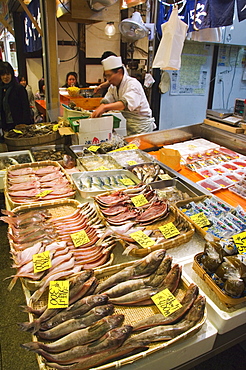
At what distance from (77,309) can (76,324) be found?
3.3 inches

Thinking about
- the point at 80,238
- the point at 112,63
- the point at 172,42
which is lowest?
the point at 80,238

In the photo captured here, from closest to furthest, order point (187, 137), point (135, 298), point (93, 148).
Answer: point (135, 298) → point (93, 148) → point (187, 137)

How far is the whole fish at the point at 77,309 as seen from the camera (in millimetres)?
1435

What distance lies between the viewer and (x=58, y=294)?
1.55m

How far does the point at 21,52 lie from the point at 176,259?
1222cm

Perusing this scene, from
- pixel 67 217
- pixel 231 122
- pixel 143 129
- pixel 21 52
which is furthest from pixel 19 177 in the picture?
pixel 21 52

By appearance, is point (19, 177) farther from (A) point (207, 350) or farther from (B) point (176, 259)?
(A) point (207, 350)

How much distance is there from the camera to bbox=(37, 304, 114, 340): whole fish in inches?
54.4

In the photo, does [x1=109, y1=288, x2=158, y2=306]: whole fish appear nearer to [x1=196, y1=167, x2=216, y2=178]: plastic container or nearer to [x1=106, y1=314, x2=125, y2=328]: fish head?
[x1=106, y1=314, x2=125, y2=328]: fish head

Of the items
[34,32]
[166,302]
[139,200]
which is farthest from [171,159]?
[34,32]

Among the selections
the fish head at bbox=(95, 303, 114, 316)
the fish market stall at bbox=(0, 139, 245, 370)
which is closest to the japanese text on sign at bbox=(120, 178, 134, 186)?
the fish market stall at bbox=(0, 139, 245, 370)

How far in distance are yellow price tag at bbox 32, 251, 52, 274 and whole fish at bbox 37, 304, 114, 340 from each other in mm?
381

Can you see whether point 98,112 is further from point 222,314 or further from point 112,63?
point 222,314

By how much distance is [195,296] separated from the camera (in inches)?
61.2
